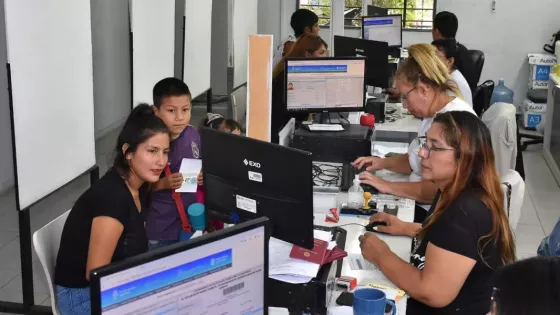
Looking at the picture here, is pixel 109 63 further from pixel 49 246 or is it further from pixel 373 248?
pixel 373 248

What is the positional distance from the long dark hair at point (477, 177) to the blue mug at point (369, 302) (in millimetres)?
349

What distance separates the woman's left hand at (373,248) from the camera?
8.21 feet

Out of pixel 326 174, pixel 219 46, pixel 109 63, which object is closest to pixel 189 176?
pixel 326 174

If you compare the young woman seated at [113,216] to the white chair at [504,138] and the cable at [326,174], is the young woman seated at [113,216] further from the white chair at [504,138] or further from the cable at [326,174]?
the white chair at [504,138]

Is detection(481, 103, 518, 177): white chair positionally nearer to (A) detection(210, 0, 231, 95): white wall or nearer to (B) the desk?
(B) the desk

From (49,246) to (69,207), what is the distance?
259 cm

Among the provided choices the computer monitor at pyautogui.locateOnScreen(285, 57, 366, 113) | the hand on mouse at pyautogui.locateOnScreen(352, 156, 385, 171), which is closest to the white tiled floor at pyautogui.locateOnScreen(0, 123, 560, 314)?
Result: the hand on mouse at pyautogui.locateOnScreen(352, 156, 385, 171)

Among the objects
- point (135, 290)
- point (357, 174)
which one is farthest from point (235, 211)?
point (357, 174)

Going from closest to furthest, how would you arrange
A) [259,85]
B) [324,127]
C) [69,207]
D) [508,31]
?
[259,85] → [324,127] → [69,207] → [508,31]

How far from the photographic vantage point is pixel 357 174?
368 cm

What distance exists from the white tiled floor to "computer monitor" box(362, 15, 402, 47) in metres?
1.81

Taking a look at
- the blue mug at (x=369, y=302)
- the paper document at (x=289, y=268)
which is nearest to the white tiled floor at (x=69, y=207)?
the paper document at (x=289, y=268)

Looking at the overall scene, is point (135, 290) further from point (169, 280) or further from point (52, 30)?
point (52, 30)

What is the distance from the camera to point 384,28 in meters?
6.89
